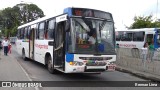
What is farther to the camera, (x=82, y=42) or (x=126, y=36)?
(x=126, y=36)

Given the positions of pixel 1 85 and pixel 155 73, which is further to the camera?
pixel 155 73

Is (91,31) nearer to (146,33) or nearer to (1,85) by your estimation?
(1,85)

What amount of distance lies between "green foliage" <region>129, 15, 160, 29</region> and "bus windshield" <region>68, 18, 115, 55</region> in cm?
3963

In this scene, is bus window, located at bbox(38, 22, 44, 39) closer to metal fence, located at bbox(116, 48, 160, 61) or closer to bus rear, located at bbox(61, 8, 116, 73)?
bus rear, located at bbox(61, 8, 116, 73)

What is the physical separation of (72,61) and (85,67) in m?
0.57

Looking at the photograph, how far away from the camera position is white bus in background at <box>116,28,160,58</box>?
29.5 m

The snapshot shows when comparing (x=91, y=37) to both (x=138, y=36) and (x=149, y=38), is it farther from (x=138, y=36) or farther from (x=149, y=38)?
(x=138, y=36)

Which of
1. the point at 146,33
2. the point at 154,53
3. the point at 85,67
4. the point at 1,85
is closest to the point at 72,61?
the point at 85,67

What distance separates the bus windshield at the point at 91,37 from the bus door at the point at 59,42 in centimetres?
94

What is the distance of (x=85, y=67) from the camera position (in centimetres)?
1098

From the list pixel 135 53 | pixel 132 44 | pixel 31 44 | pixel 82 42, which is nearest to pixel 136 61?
pixel 135 53

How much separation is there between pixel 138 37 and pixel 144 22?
18967 millimetres

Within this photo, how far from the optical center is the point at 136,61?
16.0 metres

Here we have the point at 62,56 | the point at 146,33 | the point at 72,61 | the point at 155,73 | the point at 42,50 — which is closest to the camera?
the point at 72,61
